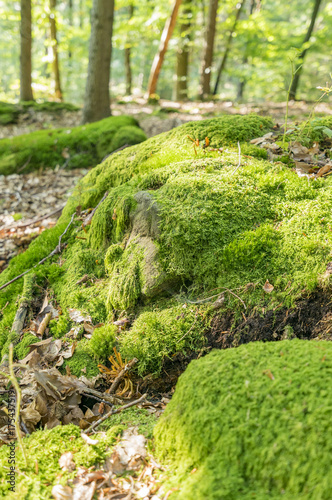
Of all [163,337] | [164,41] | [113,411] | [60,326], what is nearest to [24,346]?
[60,326]

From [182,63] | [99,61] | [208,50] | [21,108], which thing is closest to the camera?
[99,61]

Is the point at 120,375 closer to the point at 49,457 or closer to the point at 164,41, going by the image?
the point at 49,457

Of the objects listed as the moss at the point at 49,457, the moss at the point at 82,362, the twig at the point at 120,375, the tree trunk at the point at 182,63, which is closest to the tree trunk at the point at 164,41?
the tree trunk at the point at 182,63

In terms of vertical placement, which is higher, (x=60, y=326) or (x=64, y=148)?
(x=64, y=148)

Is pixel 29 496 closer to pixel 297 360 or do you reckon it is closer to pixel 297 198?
pixel 297 360

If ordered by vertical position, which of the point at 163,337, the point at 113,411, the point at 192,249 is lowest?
the point at 113,411

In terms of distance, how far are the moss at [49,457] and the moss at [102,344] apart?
28.0 inches

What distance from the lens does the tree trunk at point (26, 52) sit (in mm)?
10367

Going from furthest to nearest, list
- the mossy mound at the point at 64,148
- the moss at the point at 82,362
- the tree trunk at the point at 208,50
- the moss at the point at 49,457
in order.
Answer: the tree trunk at the point at 208,50, the mossy mound at the point at 64,148, the moss at the point at 82,362, the moss at the point at 49,457

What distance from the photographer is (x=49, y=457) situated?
5.66ft

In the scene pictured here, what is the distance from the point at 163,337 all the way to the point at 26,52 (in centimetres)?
1240

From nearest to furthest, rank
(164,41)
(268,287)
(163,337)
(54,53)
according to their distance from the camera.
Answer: (268,287)
(163,337)
(164,41)
(54,53)

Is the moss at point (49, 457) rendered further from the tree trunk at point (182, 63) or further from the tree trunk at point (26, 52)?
the tree trunk at point (182, 63)

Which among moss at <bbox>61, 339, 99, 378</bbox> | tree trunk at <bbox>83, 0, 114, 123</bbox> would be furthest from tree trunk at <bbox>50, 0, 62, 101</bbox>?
moss at <bbox>61, 339, 99, 378</bbox>
